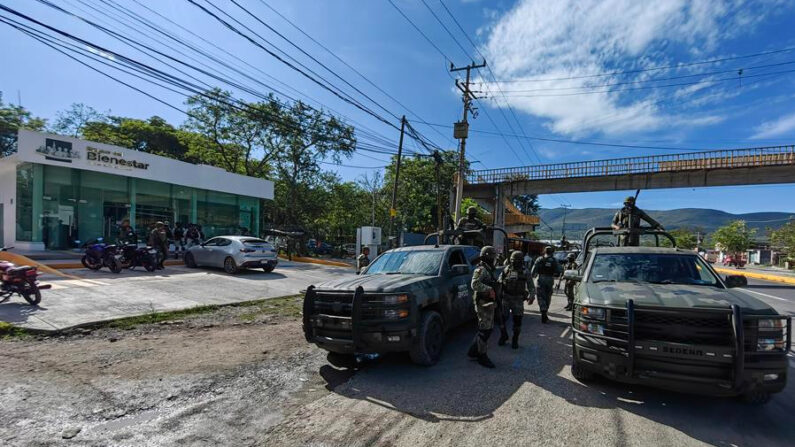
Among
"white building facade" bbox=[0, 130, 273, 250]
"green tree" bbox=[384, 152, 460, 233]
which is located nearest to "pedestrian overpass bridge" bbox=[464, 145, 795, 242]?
"green tree" bbox=[384, 152, 460, 233]

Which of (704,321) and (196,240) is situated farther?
(196,240)

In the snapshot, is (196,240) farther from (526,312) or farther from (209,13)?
(526,312)

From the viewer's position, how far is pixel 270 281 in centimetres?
1291

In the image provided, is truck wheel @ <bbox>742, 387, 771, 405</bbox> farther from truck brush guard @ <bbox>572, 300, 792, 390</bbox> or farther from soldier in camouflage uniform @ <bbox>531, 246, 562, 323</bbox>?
soldier in camouflage uniform @ <bbox>531, 246, 562, 323</bbox>

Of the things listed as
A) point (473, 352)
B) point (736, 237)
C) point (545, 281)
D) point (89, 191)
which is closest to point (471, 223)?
point (545, 281)

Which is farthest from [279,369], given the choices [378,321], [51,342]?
[51,342]

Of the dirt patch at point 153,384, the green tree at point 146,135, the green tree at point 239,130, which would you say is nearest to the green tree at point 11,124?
the green tree at point 146,135

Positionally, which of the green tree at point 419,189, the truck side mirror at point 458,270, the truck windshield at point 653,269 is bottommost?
the truck side mirror at point 458,270

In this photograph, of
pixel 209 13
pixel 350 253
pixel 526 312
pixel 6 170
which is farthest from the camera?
pixel 350 253

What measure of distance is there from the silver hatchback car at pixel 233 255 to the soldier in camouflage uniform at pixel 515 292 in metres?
9.98

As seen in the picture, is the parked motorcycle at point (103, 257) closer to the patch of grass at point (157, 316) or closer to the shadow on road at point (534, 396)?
the patch of grass at point (157, 316)

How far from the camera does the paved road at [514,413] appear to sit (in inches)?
133

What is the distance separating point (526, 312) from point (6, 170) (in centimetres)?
2128

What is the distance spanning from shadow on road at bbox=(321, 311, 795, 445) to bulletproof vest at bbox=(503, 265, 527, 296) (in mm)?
1088
